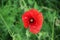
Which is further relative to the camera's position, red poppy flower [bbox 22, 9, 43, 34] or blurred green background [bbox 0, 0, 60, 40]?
blurred green background [bbox 0, 0, 60, 40]

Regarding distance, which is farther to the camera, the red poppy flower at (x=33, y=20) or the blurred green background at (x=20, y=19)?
the blurred green background at (x=20, y=19)

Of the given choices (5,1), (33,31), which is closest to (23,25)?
(33,31)

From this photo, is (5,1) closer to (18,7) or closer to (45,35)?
(18,7)

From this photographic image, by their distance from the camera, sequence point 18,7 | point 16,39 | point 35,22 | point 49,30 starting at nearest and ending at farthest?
point 16,39 → point 35,22 → point 49,30 → point 18,7

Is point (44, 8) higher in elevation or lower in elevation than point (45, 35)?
higher

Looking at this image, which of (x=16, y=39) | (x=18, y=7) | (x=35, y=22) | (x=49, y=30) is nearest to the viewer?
(x=16, y=39)

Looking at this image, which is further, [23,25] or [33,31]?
[23,25]

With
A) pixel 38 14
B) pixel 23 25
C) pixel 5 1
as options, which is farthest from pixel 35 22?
pixel 5 1

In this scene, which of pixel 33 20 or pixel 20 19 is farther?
pixel 20 19
